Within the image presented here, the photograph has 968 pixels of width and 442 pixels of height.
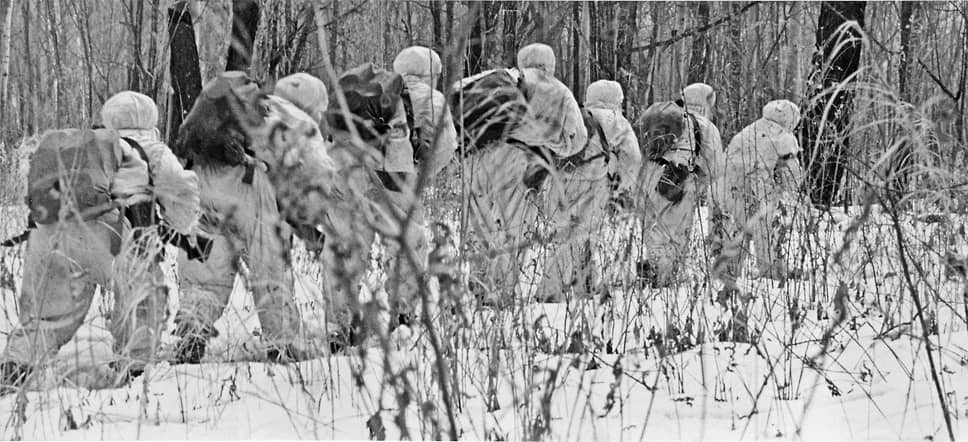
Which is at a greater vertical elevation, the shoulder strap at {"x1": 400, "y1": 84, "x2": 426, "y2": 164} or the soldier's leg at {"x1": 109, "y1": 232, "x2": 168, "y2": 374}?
the shoulder strap at {"x1": 400, "y1": 84, "x2": 426, "y2": 164}

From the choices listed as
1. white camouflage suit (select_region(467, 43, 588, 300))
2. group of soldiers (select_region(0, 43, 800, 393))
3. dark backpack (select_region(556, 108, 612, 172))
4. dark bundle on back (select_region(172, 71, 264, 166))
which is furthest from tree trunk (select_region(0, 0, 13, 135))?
dark bundle on back (select_region(172, 71, 264, 166))

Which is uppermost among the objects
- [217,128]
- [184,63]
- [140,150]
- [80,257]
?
[184,63]

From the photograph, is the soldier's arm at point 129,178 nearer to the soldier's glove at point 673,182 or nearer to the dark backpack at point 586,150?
the dark backpack at point 586,150

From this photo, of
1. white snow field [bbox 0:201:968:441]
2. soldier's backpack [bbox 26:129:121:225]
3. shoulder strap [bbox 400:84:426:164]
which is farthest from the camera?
shoulder strap [bbox 400:84:426:164]

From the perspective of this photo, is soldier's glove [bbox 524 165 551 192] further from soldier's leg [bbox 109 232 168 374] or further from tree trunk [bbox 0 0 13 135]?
tree trunk [bbox 0 0 13 135]

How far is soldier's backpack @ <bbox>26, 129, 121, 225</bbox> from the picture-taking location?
153 inches

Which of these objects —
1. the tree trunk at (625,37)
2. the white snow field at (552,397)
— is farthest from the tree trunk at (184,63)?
the white snow field at (552,397)

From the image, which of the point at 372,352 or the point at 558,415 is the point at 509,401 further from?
the point at 372,352

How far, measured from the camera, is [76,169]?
152 inches

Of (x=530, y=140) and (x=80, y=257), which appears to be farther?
(x=530, y=140)

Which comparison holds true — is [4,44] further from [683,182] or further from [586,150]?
[683,182]

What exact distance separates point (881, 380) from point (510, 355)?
4.15 ft

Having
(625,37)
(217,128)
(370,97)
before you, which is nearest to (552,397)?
(217,128)

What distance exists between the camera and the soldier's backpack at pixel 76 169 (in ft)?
12.7
